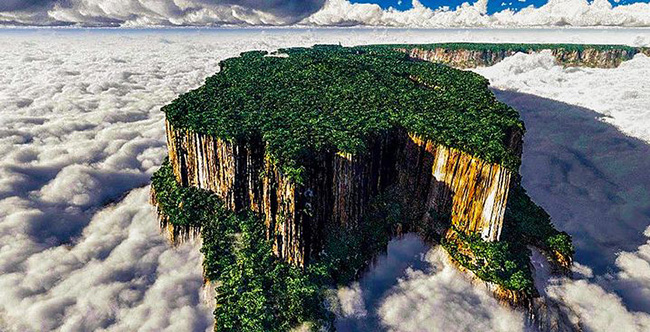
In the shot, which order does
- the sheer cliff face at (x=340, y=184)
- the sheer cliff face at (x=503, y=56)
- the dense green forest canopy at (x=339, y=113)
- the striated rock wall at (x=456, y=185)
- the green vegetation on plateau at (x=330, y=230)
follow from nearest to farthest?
the green vegetation on plateau at (x=330, y=230) < the sheer cliff face at (x=340, y=184) < the striated rock wall at (x=456, y=185) < the dense green forest canopy at (x=339, y=113) < the sheer cliff face at (x=503, y=56)

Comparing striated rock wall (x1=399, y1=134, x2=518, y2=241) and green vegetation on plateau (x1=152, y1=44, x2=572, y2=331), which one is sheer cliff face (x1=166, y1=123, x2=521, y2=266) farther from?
green vegetation on plateau (x1=152, y1=44, x2=572, y2=331)

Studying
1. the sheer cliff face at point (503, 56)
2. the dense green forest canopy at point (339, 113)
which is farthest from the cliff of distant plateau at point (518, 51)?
the dense green forest canopy at point (339, 113)

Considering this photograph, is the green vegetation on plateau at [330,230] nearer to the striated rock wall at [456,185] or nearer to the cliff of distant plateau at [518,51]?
the striated rock wall at [456,185]

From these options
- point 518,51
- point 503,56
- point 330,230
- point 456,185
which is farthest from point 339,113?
point 518,51

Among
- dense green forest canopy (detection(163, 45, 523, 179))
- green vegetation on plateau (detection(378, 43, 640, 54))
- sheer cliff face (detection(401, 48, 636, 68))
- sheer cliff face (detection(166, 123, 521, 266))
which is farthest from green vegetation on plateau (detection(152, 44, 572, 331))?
green vegetation on plateau (detection(378, 43, 640, 54))

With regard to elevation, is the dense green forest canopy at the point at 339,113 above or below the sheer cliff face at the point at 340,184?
above
